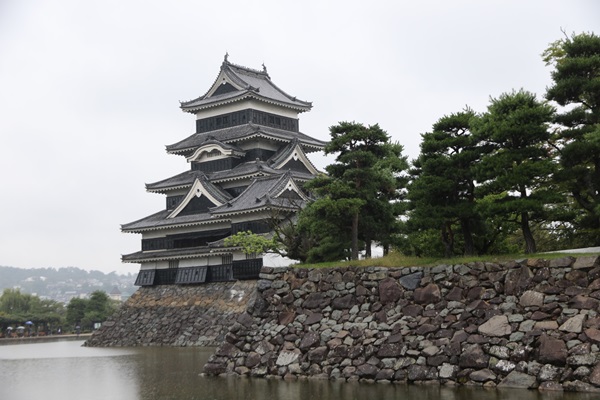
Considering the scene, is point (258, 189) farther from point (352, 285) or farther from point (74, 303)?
point (74, 303)

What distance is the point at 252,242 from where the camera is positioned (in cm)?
3566

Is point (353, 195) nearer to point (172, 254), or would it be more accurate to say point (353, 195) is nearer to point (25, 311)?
point (172, 254)

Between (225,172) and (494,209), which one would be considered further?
(225,172)

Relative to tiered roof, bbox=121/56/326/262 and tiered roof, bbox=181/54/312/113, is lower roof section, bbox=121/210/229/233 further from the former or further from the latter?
tiered roof, bbox=181/54/312/113

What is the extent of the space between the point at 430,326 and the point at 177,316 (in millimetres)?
23336

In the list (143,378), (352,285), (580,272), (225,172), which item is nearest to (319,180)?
(352,285)

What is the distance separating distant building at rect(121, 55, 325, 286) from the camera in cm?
3903

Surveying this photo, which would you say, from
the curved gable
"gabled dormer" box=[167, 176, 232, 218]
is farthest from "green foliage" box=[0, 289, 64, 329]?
the curved gable

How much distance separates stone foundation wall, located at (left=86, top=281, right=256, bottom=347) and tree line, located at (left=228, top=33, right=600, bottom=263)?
11.7 metres

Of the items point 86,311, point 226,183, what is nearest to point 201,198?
point 226,183

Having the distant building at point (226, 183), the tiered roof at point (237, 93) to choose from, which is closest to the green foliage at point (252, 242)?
the distant building at point (226, 183)

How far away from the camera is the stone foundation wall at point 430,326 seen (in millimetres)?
16562

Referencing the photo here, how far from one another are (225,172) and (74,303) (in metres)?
29.0

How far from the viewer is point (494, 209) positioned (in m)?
20.0
